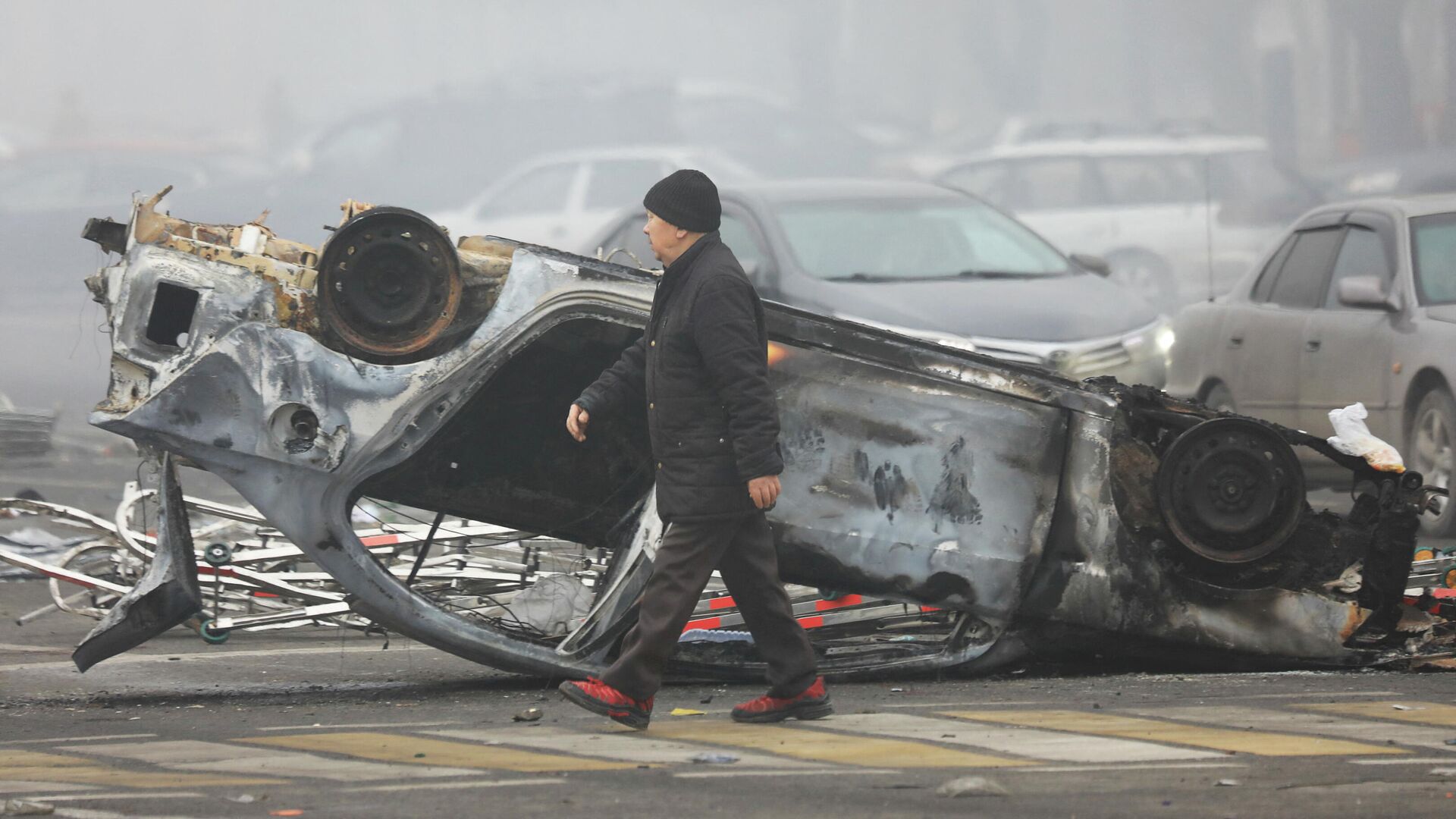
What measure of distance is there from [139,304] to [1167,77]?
67.0 feet

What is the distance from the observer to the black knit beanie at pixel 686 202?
16.5ft

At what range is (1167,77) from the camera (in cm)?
2416

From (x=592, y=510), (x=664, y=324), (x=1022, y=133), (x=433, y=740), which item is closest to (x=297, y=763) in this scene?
(x=433, y=740)

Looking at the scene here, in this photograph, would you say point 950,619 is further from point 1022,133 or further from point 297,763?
point 1022,133

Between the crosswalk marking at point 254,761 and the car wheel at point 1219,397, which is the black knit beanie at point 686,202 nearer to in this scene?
the crosswalk marking at point 254,761

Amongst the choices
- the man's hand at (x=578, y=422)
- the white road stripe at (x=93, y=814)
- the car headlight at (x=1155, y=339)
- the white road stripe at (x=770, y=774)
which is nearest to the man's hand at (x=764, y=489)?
the man's hand at (x=578, y=422)

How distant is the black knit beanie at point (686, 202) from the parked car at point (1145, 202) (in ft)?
46.2

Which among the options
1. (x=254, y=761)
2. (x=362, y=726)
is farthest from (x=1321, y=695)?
(x=254, y=761)

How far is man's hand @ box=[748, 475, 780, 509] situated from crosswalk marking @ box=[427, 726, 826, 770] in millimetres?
637

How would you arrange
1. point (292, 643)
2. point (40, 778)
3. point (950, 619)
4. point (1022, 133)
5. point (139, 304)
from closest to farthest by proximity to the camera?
point (40, 778)
point (139, 304)
point (950, 619)
point (292, 643)
point (1022, 133)

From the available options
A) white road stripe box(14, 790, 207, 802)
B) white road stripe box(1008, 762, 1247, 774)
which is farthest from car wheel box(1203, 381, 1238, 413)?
white road stripe box(14, 790, 207, 802)

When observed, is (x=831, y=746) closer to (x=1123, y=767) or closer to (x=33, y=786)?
(x=1123, y=767)

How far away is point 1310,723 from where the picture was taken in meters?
4.88

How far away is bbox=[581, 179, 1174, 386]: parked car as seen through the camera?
10.3m
